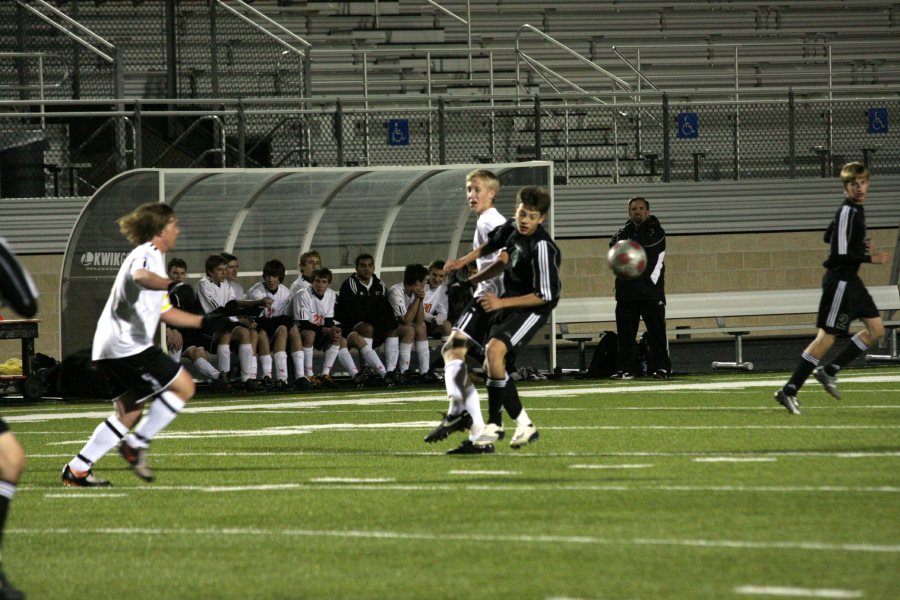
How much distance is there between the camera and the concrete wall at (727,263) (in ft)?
81.1

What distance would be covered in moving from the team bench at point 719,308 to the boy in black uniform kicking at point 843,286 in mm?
6886

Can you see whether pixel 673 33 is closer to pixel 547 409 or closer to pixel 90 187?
pixel 90 187

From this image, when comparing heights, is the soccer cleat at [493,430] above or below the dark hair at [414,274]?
below

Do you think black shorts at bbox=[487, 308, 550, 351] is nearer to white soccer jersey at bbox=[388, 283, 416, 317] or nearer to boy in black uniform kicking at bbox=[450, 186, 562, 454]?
boy in black uniform kicking at bbox=[450, 186, 562, 454]

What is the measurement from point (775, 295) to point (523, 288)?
11.4 meters

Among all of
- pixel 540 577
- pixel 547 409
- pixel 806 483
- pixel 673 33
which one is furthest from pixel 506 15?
pixel 540 577

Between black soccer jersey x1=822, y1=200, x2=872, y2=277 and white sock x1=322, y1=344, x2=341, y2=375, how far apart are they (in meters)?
7.73

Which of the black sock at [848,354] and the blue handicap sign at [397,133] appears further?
the blue handicap sign at [397,133]

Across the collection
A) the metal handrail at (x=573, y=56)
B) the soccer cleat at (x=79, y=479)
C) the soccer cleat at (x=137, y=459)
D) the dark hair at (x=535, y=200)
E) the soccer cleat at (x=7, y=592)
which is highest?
the metal handrail at (x=573, y=56)

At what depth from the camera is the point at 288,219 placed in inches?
795

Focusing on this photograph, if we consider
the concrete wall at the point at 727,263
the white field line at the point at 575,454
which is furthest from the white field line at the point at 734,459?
the concrete wall at the point at 727,263

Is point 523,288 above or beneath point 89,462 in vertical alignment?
above

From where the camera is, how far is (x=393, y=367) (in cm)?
1994

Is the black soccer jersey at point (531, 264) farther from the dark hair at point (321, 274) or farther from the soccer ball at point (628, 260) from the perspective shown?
the dark hair at point (321, 274)
